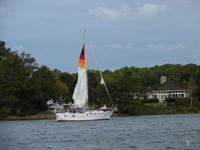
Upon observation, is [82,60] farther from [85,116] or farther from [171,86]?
[171,86]

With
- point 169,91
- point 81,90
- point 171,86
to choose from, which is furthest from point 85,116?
point 171,86

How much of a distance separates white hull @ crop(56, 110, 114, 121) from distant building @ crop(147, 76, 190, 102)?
5532cm

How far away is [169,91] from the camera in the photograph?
158 metres

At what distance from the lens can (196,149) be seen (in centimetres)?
4566

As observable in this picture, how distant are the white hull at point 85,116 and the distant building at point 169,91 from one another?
5532 cm

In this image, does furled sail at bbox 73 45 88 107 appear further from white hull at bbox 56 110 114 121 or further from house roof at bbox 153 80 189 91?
house roof at bbox 153 80 189 91

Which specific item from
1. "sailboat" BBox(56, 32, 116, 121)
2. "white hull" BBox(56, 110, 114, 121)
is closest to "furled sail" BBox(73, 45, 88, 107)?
"sailboat" BBox(56, 32, 116, 121)

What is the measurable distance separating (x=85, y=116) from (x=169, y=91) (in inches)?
2449

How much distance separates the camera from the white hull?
9900 cm

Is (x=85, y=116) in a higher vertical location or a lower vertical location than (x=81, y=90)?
lower

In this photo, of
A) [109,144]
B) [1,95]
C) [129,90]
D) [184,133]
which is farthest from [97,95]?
[109,144]

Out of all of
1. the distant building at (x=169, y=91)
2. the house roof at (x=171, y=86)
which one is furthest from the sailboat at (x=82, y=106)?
the house roof at (x=171, y=86)

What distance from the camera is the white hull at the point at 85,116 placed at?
99000 mm

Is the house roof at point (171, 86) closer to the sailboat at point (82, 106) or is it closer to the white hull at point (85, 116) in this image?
the white hull at point (85, 116)
